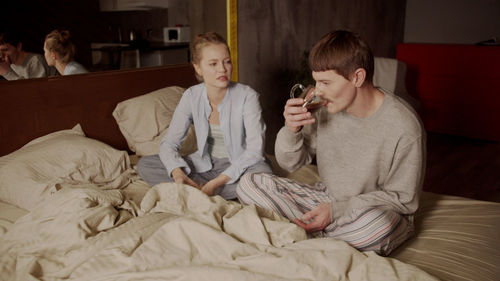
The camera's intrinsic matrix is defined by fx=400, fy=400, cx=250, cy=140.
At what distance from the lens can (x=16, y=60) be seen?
2070 mm

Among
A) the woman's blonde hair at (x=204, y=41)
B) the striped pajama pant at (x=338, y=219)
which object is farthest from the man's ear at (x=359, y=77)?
the woman's blonde hair at (x=204, y=41)

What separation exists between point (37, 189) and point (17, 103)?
586 millimetres

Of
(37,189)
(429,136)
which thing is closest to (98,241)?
(37,189)

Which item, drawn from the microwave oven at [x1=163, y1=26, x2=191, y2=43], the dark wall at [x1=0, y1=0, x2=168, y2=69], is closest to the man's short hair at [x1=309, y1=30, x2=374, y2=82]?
the dark wall at [x1=0, y1=0, x2=168, y2=69]

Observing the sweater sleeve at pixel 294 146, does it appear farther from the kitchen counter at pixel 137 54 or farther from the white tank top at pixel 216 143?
the kitchen counter at pixel 137 54

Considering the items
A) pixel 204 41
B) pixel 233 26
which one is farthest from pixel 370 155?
pixel 233 26

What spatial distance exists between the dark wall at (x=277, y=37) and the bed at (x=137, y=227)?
4.35 feet

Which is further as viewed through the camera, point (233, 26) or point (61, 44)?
point (233, 26)

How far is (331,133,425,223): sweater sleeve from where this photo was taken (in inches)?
55.0

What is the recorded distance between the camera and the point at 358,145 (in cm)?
152

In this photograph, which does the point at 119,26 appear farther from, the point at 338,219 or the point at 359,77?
the point at 338,219

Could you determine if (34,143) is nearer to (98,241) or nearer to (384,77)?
(98,241)

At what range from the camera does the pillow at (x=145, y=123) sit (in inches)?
94.0

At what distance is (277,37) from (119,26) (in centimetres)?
148
